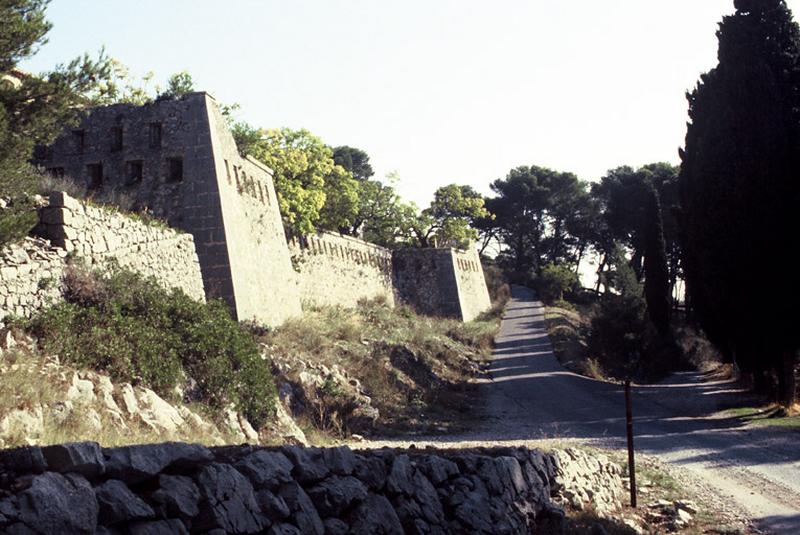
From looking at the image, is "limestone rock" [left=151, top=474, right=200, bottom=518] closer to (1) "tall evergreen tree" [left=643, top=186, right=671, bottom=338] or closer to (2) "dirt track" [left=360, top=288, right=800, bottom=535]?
(2) "dirt track" [left=360, top=288, right=800, bottom=535]

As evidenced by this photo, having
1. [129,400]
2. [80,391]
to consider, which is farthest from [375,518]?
[129,400]

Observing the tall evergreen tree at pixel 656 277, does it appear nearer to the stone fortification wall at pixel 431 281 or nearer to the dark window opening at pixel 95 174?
the stone fortification wall at pixel 431 281

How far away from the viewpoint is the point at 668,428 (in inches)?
776

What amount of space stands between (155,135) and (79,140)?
2.09 meters

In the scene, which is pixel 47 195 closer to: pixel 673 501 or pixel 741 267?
pixel 673 501

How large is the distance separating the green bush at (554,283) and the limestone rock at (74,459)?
65.9 metres

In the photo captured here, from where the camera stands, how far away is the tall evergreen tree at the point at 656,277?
1544 inches

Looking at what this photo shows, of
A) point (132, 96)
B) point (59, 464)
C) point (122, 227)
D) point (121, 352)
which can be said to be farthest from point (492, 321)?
point (59, 464)

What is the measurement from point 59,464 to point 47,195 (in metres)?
10.5

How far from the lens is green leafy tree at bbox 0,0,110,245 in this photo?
10258 mm

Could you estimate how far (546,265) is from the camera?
79.3 meters

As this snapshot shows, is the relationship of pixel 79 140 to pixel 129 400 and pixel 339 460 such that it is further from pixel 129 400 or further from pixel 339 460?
pixel 339 460

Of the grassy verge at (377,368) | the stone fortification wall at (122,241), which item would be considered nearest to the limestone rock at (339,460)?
the stone fortification wall at (122,241)

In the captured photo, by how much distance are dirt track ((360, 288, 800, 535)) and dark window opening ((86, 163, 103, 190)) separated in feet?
34.8
